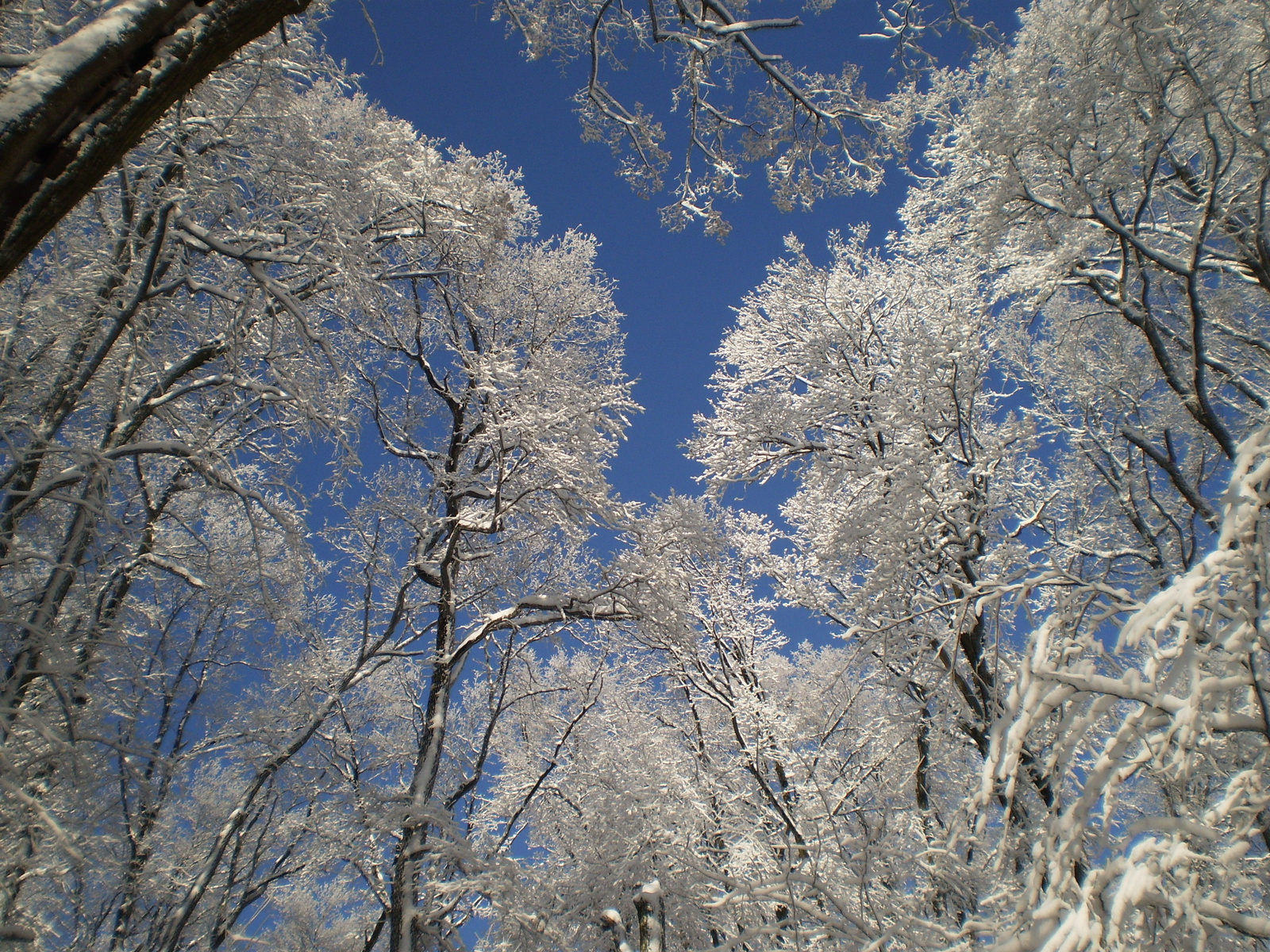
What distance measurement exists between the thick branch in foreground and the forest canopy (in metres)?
0.01

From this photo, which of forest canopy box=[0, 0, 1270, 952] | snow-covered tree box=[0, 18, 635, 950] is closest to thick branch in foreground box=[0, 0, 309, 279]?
forest canopy box=[0, 0, 1270, 952]

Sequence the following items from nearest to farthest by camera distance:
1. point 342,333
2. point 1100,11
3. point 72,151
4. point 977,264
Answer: point 72,151, point 1100,11, point 977,264, point 342,333

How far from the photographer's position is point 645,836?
745 cm

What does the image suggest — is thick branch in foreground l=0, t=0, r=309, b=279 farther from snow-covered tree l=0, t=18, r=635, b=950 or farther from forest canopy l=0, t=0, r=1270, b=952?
snow-covered tree l=0, t=18, r=635, b=950

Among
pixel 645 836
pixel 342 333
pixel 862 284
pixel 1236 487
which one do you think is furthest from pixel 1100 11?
pixel 645 836

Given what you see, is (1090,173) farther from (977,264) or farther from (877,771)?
(877,771)

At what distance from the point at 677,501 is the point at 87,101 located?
287 inches

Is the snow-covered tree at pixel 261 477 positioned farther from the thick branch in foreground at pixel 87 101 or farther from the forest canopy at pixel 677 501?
the thick branch in foreground at pixel 87 101

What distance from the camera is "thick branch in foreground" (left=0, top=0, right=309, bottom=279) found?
1.50m

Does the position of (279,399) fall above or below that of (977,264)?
below

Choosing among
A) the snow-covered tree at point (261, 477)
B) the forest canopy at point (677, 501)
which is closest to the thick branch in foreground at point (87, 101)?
the forest canopy at point (677, 501)

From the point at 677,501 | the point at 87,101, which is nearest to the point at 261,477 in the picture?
the point at 677,501

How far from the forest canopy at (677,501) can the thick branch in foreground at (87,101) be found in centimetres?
1

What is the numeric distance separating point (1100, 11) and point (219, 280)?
939 centimetres
